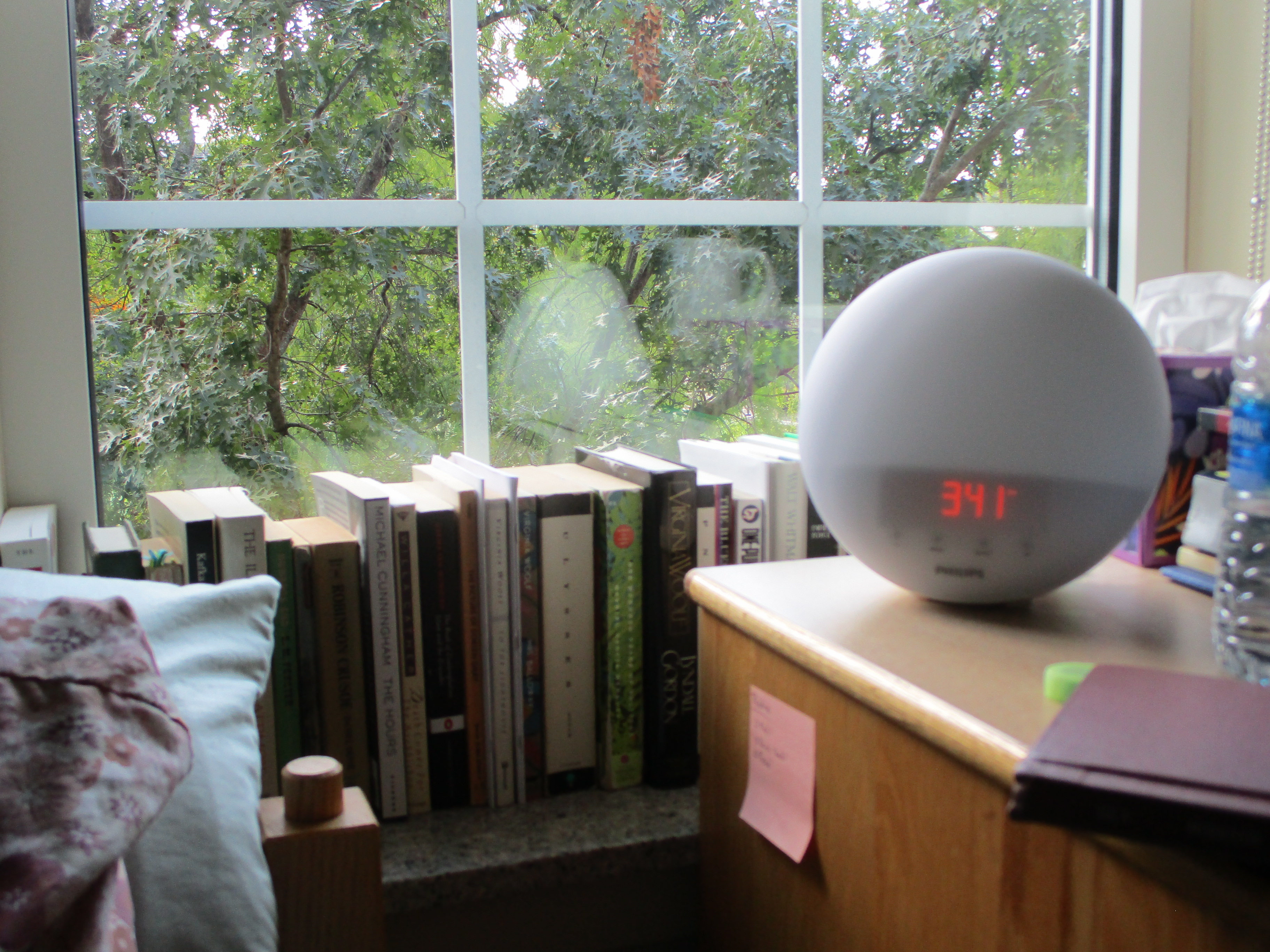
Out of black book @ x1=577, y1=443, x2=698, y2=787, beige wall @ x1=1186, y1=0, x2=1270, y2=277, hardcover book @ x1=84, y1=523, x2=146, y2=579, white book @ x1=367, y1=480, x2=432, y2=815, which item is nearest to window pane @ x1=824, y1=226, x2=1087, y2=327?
beige wall @ x1=1186, y1=0, x2=1270, y2=277

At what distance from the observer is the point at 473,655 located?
1032 mm

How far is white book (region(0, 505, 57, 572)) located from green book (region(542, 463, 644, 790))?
0.51 meters

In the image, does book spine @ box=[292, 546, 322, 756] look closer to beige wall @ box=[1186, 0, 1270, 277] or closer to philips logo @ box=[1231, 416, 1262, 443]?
philips logo @ box=[1231, 416, 1262, 443]

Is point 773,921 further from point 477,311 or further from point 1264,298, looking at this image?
point 477,311

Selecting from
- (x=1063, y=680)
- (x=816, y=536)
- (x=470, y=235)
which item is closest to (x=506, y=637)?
(x=816, y=536)

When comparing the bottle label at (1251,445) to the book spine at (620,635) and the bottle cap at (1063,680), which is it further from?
the book spine at (620,635)

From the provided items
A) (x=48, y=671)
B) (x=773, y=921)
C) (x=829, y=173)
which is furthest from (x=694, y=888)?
(x=829, y=173)

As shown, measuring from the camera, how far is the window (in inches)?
44.1

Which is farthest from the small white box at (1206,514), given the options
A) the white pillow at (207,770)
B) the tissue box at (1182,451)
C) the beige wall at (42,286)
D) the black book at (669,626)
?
the beige wall at (42,286)

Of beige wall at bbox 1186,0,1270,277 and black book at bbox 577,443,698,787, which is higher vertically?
beige wall at bbox 1186,0,1270,277

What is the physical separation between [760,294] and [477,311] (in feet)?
1.26

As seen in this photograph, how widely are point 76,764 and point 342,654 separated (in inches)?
19.9

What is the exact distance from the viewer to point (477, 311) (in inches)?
48.5

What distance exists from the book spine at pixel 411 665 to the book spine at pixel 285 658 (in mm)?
101
